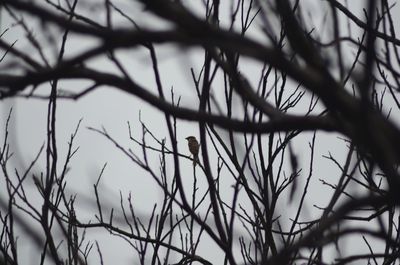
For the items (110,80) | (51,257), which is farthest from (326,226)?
(51,257)

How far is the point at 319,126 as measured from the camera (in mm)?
1226

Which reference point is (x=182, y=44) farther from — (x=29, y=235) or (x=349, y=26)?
(x=349, y=26)

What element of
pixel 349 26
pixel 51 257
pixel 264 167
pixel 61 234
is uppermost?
pixel 349 26

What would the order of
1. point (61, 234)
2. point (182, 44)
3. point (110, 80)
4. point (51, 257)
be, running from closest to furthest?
point (182, 44) → point (110, 80) → point (51, 257) → point (61, 234)

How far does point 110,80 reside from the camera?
1165 mm

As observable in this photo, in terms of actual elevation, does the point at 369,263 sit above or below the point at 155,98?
above

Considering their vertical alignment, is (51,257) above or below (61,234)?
below

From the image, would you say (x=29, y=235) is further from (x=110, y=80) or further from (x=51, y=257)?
(x=51, y=257)

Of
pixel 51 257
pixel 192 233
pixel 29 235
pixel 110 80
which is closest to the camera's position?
pixel 110 80

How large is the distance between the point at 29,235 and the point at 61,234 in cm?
132

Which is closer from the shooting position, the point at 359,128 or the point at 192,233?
the point at 359,128

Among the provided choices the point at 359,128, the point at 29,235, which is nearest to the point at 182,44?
the point at 359,128

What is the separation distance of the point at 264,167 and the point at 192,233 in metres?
0.69

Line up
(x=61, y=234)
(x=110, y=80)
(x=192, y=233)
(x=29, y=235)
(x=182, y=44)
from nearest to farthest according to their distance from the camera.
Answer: (x=182, y=44)
(x=110, y=80)
(x=29, y=235)
(x=61, y=234)
(x=192, y=233)
